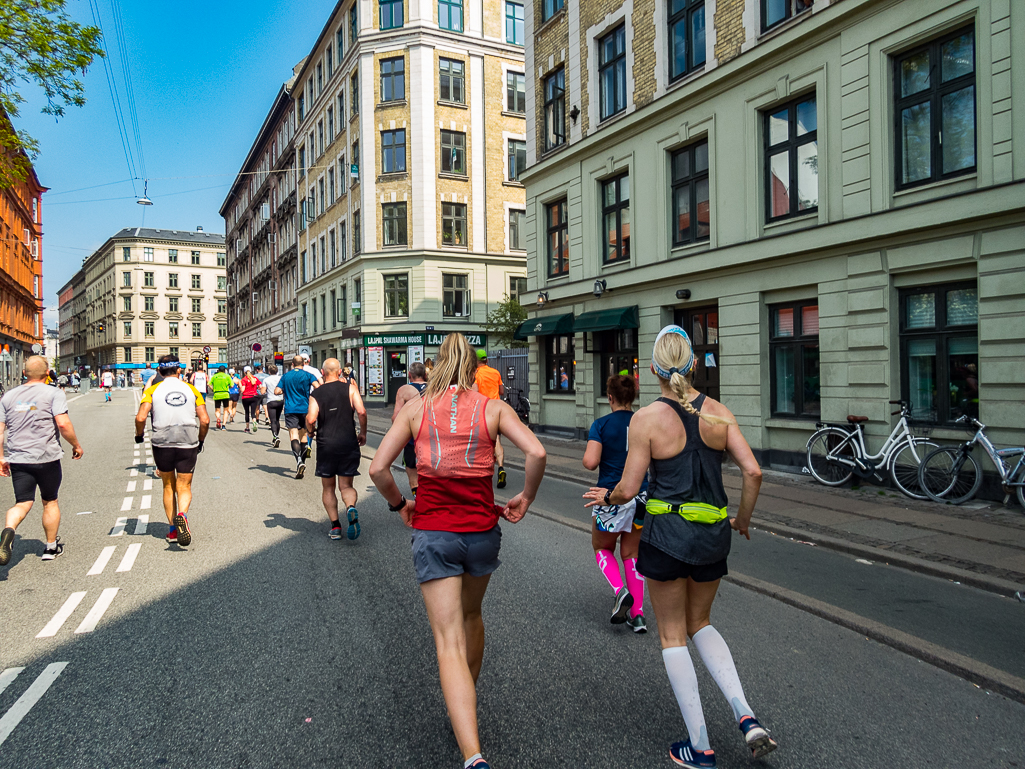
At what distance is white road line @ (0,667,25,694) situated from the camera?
153 inches

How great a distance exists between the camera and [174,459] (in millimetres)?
7125

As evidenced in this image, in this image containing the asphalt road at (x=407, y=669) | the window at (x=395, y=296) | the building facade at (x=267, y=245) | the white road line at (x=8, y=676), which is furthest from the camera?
the building facade at (x=267, y=245)

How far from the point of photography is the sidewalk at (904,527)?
6262 mm

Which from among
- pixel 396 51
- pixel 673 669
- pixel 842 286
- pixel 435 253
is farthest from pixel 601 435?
pixel 396 51

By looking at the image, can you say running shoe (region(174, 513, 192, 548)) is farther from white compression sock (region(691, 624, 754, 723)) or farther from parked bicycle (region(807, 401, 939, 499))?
parked bicycle (region(807, 401, 939, 499))

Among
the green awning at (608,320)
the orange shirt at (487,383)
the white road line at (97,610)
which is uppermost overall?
the green awning at (608,320)

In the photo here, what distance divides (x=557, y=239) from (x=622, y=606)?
51.6 ft

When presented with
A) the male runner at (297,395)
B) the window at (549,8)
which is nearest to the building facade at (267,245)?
the window at (549,8)

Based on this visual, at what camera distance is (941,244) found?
31.8 feet

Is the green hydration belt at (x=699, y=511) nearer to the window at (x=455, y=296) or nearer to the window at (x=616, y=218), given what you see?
the window at (x=616, y=218)

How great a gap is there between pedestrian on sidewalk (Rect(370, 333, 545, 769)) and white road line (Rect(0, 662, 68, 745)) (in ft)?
7.14

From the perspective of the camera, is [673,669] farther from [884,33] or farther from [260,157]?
[260,157]

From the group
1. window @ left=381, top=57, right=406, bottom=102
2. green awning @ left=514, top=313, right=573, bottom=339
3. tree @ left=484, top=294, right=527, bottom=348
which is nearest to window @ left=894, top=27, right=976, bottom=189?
green awning @ left=514, top=313, right=573, bottom=339

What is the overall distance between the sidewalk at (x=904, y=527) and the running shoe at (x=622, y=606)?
320 cm
